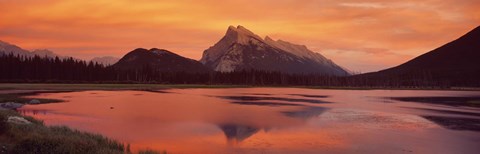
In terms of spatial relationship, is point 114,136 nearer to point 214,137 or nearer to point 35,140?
point 214,137

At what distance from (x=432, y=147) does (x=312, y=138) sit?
30.0ft

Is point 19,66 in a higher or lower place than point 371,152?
higher

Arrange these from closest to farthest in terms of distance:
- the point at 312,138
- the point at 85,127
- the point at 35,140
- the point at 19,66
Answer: the point at 35,140 → the point at 312,138 → the point at 85,127 → the point at 19,66

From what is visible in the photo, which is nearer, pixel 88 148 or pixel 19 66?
pixel 88 148

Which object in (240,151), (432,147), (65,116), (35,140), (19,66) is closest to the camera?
(35,140)

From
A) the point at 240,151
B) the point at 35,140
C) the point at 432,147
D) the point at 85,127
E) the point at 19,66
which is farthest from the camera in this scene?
the point at 19,66

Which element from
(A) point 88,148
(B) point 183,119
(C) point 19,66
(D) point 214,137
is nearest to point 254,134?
(D) point 214,137

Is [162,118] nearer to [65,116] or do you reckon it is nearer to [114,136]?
[65,116]

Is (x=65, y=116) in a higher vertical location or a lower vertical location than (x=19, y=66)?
lower

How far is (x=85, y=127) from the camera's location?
115 feet

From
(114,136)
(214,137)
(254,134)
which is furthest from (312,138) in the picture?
(114,136)

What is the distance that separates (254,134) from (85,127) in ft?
51.9

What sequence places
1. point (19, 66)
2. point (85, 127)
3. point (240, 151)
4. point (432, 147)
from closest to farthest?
point (240, 151)
point (432, 147)
point (85, 127)
point (19, 66)

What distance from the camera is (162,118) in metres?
45.2
